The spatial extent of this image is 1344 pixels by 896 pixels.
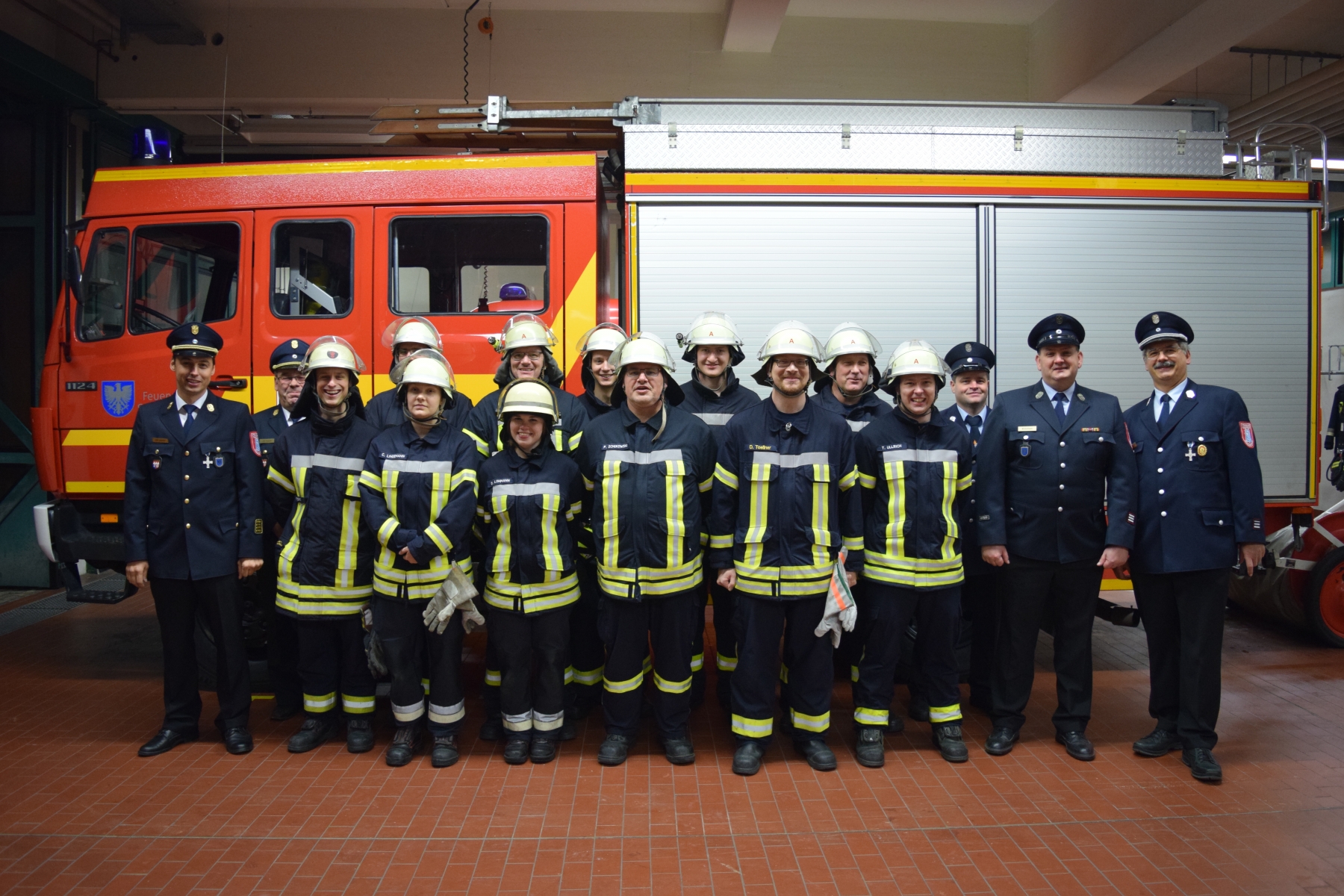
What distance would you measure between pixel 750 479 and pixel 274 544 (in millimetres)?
2594

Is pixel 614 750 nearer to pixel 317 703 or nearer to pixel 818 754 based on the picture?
pixel 818 754

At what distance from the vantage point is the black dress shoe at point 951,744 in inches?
160

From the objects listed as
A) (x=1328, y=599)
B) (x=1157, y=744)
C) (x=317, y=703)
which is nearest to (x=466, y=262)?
(x=317, y=703)

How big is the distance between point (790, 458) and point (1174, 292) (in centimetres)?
296

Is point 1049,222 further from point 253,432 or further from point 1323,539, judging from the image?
point 253,432

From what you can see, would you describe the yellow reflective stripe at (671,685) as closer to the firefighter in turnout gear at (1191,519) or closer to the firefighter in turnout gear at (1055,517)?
the firefighter in turnout gear at (1055,517)

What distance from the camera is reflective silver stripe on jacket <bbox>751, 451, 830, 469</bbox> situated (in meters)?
3.87

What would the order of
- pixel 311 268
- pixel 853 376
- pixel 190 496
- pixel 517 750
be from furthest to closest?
pixel 311 268
pixel 853 376
pixel 190 496
pixel 517 750

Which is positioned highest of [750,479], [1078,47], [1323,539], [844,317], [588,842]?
[1078,47]

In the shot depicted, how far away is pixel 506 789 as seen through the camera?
379 centimetres

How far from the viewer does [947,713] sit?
13.6 feet

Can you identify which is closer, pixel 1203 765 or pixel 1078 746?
pixel 1203 765

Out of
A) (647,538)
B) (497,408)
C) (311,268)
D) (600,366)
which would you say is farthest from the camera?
(311,268)

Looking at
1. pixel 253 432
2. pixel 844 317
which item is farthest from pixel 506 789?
pixel 844 317
